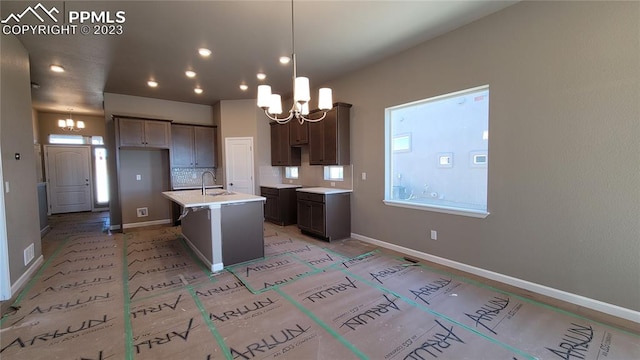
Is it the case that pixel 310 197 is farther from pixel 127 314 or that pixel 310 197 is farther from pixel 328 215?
pixel 127 314

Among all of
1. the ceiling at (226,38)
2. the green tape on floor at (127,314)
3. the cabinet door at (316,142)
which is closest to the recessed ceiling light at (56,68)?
the ceiling at (226,38)

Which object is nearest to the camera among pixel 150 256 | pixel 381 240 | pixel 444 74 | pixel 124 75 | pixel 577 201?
pixel 577 201

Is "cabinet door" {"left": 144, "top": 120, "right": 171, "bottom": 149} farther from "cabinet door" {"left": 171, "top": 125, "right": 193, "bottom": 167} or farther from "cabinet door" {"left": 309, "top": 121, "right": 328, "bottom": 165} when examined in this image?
"cabinet door" {"left": 309, "top": 121, "right": 328, "bottom": 165}

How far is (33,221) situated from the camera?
3.49m

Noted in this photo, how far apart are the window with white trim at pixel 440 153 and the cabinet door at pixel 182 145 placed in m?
4.71

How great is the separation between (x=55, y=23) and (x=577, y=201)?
18.9 ft

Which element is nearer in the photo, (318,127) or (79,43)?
(79,43)

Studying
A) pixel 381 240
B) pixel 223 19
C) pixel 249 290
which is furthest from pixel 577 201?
pixel 223 19

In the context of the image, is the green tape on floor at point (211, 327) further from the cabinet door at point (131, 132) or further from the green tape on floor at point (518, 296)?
the cabinet door at point (131, 132)

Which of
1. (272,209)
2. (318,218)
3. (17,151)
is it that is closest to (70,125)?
(17,151)

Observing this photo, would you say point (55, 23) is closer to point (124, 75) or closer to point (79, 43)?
point (79, 43)

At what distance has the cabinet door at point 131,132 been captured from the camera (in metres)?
5.43

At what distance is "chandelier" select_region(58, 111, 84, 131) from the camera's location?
6.95 meters
